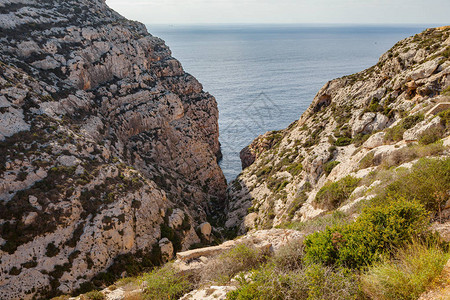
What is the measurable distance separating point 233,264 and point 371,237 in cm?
461

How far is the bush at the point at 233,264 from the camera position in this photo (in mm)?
8922

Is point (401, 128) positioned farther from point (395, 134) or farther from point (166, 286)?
point (166, 286)

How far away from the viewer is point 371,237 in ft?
23.3

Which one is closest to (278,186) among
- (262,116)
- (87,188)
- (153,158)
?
(153,158)

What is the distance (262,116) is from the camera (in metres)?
78.4

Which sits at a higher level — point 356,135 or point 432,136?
point 432,136

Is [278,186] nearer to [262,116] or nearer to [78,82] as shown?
[78,82]

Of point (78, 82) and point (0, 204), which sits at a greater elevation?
point (78, 82)

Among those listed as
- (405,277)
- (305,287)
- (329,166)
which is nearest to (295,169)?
(329,166)

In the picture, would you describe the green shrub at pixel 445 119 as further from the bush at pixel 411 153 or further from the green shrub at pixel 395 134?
the green shrub at pixel 395 134

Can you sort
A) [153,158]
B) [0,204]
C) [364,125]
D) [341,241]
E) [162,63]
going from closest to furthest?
[341,241] < [0,204] < [364,125] < [153,158] < [162,63]

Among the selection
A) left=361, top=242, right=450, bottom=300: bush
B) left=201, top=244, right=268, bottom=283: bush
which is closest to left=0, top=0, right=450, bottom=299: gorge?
left=201, top=244, right=268, bottom=283: bush

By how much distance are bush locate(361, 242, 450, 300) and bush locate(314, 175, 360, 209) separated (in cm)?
1008

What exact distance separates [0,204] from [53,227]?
141 inches
